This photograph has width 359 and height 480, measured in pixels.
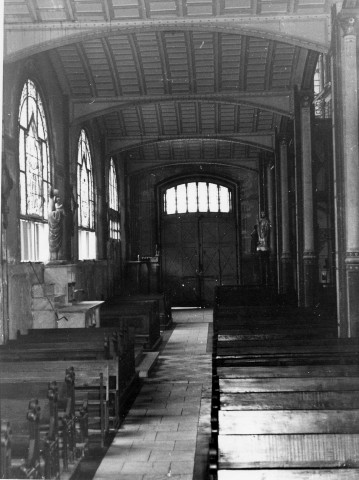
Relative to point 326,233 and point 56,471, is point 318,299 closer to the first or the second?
point 326,233

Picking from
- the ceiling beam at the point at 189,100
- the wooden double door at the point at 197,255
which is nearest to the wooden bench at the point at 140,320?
the ceiling beam at the point at 189,100

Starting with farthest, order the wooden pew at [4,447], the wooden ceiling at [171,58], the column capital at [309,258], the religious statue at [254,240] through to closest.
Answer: the religious statue at [254,240]
the column capital at [309,258]
the wooden ceiling at [171,58]
the wooden pew at [4,447]

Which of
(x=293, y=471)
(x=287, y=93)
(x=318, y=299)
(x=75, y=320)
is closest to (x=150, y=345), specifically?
(x=75, y=320)

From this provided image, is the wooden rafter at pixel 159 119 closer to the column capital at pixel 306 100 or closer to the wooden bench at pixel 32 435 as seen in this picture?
the column capital at pixel 306 100

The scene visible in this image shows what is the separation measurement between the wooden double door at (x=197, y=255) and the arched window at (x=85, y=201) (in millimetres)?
7096

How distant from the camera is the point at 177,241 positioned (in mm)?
26750

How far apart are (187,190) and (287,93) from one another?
36.5ft

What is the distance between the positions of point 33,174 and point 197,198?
44.5 feet

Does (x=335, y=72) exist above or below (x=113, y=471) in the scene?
above

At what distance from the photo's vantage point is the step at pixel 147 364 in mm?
11639

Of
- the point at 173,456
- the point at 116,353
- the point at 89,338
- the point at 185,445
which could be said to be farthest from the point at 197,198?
the point at 173,456

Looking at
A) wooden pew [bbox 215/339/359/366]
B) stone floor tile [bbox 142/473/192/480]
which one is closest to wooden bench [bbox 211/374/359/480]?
stone floor tile [bbox 142/473/192/480]

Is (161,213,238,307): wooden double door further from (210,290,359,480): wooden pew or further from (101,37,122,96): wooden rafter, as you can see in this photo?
(210,290,359,480): wooden pew

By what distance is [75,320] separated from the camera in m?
12.7
